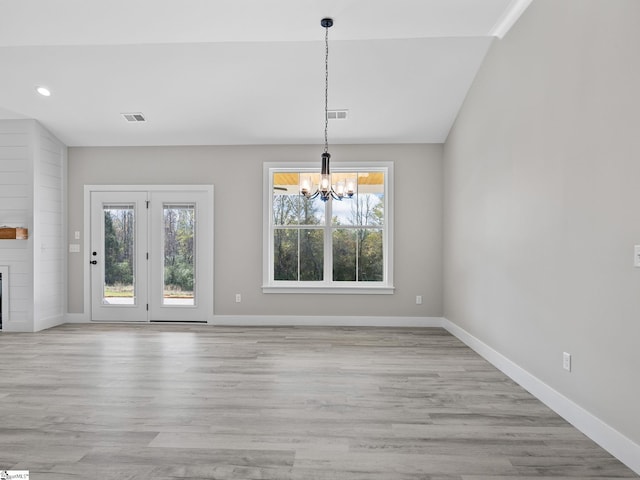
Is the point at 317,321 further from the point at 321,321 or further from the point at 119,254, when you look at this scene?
the point at 119,254

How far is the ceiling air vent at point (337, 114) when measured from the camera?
564 cm

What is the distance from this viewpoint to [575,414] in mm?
2859

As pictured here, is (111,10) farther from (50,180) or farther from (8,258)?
(8,258)

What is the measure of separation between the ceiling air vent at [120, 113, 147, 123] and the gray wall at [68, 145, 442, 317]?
0.66 meters

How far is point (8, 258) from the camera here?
6008 millimetres

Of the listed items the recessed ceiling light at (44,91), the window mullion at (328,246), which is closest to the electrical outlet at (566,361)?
the window mullion at (328,246)

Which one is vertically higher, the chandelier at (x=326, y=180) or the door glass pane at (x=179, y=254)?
the chandelier at (x=326, y=180)

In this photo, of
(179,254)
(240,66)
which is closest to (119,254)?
(179,254)

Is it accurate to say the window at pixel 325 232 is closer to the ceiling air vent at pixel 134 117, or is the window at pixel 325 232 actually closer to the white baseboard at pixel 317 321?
the white baseboard at pixel 317 321

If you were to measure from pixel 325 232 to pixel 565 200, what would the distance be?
3.91 m

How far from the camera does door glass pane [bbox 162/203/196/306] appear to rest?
655 centimetres

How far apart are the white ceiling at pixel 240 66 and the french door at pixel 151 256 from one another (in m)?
0.94

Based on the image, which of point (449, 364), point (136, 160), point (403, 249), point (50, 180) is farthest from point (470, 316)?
point (50, 180)

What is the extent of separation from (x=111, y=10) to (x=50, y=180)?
3.53 metres
